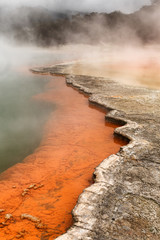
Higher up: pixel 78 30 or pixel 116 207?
pixel 78 30

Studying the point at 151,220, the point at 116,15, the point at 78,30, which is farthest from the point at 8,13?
the point at 151,220

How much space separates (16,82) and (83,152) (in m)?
6.96

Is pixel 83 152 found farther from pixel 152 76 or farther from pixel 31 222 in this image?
pixel 152 76

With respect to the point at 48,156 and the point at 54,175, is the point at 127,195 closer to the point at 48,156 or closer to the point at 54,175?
the point at 54,175

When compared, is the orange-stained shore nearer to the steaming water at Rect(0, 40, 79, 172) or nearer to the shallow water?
the shallow water

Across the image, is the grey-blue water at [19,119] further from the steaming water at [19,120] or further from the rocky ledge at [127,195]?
the rocky ledge at [127,195]

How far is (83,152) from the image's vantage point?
133 inches

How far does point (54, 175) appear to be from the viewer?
2.85 metres

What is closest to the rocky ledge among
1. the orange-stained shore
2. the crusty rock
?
the orange-stained shore

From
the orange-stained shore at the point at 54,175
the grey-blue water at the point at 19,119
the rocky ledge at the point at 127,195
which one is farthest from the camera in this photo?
the grey-blue water at the point at 19,119

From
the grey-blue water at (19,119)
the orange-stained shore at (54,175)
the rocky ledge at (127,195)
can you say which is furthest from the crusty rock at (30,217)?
the grey-blue water at (19,119)

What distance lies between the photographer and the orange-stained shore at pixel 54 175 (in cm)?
206

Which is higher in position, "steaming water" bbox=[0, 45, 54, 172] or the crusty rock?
"steaming water" bbox=[0, 45, 54, 172]

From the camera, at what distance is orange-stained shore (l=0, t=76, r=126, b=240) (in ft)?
6.74
